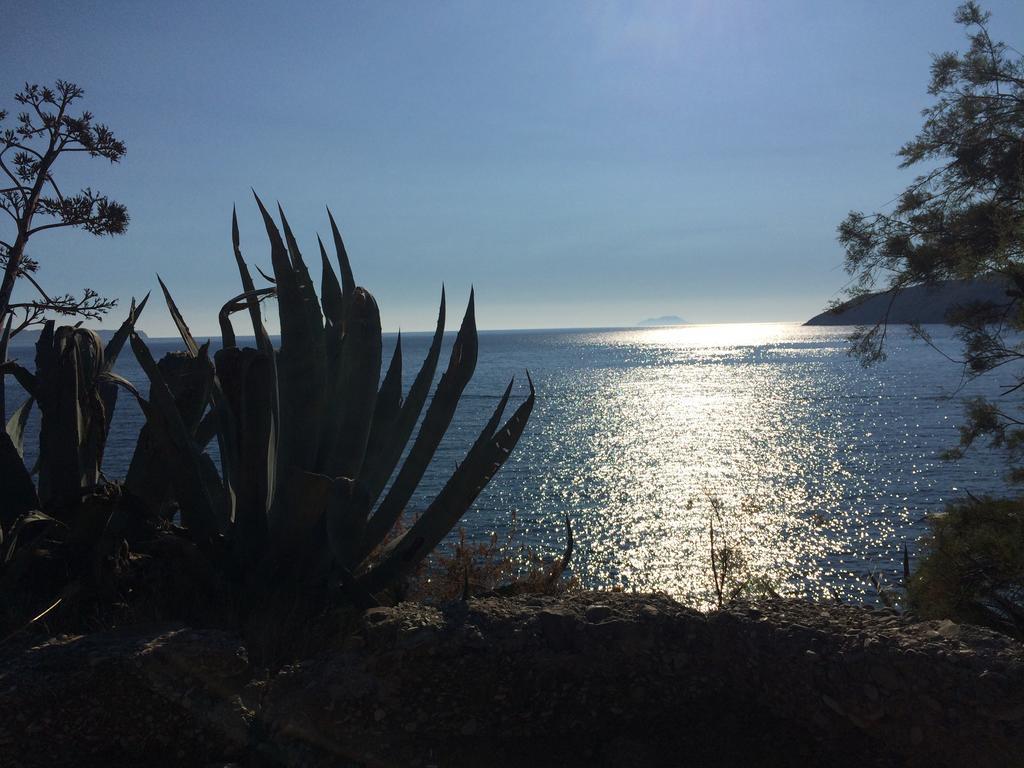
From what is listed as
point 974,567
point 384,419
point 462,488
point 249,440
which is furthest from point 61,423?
point 974,567

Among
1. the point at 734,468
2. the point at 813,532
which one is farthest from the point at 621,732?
the point at 734,468

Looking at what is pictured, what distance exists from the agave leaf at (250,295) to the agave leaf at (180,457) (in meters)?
0.48

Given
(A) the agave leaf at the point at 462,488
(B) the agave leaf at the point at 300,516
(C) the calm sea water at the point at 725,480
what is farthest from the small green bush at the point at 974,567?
(B) the agave leaf at the point at 300,516

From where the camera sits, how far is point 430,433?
3.87 m

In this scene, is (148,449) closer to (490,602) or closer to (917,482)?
(490,602)

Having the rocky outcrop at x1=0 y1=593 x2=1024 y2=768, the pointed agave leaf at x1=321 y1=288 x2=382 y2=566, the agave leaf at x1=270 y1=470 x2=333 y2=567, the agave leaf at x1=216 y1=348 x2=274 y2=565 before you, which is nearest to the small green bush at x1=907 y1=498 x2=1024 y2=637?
the rocky outcrop at x1=0 y1=593 x2=1024 y2=768

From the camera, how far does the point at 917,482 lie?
27109mm

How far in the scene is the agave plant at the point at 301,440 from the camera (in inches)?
129

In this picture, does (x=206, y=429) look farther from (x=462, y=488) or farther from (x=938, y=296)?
(x=938, y=296)

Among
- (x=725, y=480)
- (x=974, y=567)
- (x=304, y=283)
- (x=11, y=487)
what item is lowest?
(x=725, y=480)

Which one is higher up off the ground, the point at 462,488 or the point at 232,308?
the point at 232,308

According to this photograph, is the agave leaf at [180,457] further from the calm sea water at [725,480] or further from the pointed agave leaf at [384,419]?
the calm sea water at [725,480]

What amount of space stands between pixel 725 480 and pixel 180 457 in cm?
2856

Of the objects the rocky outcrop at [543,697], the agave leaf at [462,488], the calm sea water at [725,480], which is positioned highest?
the agave leaf at [462,488]
